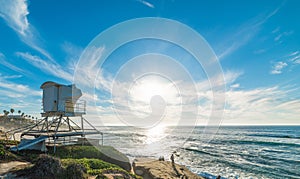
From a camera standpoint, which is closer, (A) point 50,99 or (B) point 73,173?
(B) point 73,173

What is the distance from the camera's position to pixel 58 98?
1727cm

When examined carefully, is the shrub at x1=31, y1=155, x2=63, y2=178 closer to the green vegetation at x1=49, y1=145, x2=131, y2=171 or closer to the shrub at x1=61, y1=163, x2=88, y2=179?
the shrub at x1=61, y1=163, x2=88, y2=179

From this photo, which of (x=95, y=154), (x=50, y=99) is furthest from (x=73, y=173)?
(x=50, y=99)

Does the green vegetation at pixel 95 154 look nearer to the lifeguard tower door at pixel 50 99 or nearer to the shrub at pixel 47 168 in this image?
the lifeguard tower door at pixel 50 99

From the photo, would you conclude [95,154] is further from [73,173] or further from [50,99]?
[73,173]

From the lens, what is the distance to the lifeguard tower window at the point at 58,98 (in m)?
17.2

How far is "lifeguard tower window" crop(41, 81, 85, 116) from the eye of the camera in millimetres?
17172

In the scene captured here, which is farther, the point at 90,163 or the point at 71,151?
the point at 71,151

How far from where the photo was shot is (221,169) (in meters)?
22.7

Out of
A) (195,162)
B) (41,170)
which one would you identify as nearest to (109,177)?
(41,170)

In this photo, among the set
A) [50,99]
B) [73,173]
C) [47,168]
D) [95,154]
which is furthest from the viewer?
[50,99]

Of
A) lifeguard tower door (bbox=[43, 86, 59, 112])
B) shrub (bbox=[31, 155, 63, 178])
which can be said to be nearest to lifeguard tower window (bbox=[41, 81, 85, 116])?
lifeguard tower door (bbox=[43, 86, 59, 112])

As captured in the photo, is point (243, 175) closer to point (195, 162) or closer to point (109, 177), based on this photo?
point (195, 162)

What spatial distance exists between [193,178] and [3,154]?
51.9 feet
